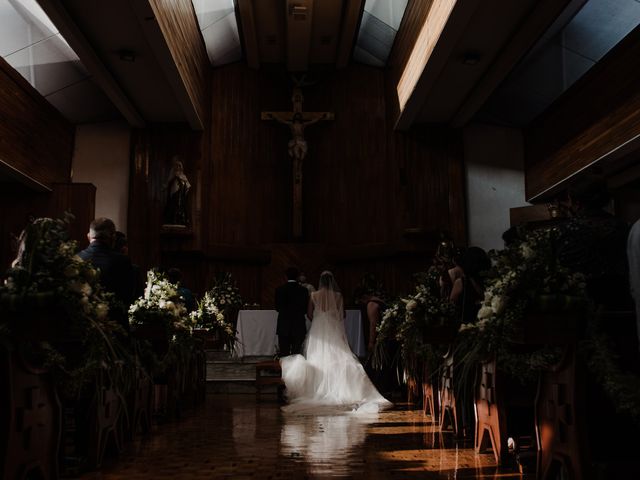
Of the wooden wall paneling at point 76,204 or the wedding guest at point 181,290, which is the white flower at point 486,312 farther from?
the wooden wall paneling at point 76,204

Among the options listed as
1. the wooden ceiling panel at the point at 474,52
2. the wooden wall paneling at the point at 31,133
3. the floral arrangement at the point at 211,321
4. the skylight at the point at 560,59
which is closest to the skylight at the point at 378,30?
the wooden ceiling panel at the point at 474,52

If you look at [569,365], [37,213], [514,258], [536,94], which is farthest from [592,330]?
[37,213]

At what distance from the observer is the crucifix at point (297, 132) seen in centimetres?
1373

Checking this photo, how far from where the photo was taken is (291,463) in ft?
13.2

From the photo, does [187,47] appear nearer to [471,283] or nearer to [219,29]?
[219,29]

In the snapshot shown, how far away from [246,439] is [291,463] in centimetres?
114

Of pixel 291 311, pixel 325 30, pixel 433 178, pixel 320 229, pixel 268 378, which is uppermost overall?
pixel 325 30

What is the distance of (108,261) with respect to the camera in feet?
14.9

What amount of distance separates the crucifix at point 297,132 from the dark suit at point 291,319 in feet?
15.7

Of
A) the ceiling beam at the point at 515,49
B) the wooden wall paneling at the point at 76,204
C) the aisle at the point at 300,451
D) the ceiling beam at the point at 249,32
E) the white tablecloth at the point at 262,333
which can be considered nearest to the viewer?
the aisle at the point at 300,451

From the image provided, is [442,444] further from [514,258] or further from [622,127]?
[622,127]

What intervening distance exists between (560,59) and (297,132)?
548 cm

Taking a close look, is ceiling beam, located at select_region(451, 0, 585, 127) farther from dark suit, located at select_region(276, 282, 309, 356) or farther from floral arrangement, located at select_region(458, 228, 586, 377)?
floral arrangement, located at select_region(458, 228, 586, 377)

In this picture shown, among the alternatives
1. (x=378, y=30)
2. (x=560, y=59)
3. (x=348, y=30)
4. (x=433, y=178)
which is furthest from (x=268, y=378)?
(x=378, y=30)
